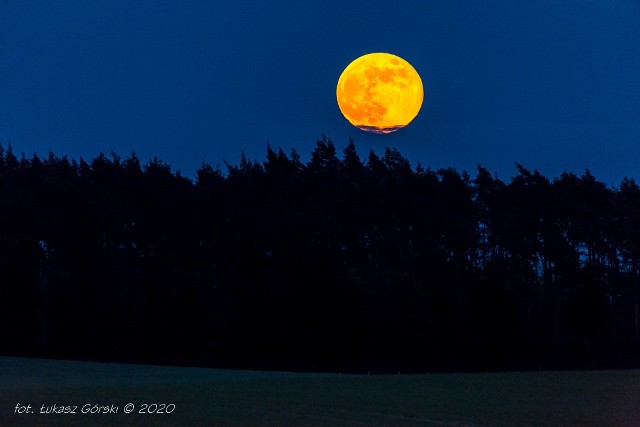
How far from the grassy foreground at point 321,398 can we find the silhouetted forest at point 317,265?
24.0 meters

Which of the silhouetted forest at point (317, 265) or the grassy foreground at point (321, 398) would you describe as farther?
the silhouetted forest at point (317, 265)

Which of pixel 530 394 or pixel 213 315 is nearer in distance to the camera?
pixel 530 394

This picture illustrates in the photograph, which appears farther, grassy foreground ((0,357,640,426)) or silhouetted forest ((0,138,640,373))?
silhouetted forest ((0,138,640,373))

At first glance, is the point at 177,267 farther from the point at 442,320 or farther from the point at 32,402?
the point at 32,402

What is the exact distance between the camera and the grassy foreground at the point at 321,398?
19016mm

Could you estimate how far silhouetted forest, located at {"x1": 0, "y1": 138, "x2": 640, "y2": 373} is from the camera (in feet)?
198

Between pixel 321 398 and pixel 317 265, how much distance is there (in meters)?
39.7

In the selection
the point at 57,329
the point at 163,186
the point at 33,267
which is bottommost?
the point at 57,329

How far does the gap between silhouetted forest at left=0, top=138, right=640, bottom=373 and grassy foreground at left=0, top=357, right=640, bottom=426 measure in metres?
24.0

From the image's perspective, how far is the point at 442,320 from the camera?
6097cm

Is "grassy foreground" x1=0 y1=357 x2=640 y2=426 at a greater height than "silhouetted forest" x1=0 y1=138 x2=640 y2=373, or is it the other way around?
"silhouetted forest" x1=0 y1=138 x2=640 y2=373

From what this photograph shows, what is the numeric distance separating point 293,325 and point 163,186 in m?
18.0

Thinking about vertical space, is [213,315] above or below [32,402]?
above

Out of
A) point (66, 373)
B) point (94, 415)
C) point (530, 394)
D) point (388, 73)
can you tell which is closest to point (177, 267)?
point (66, 373)
